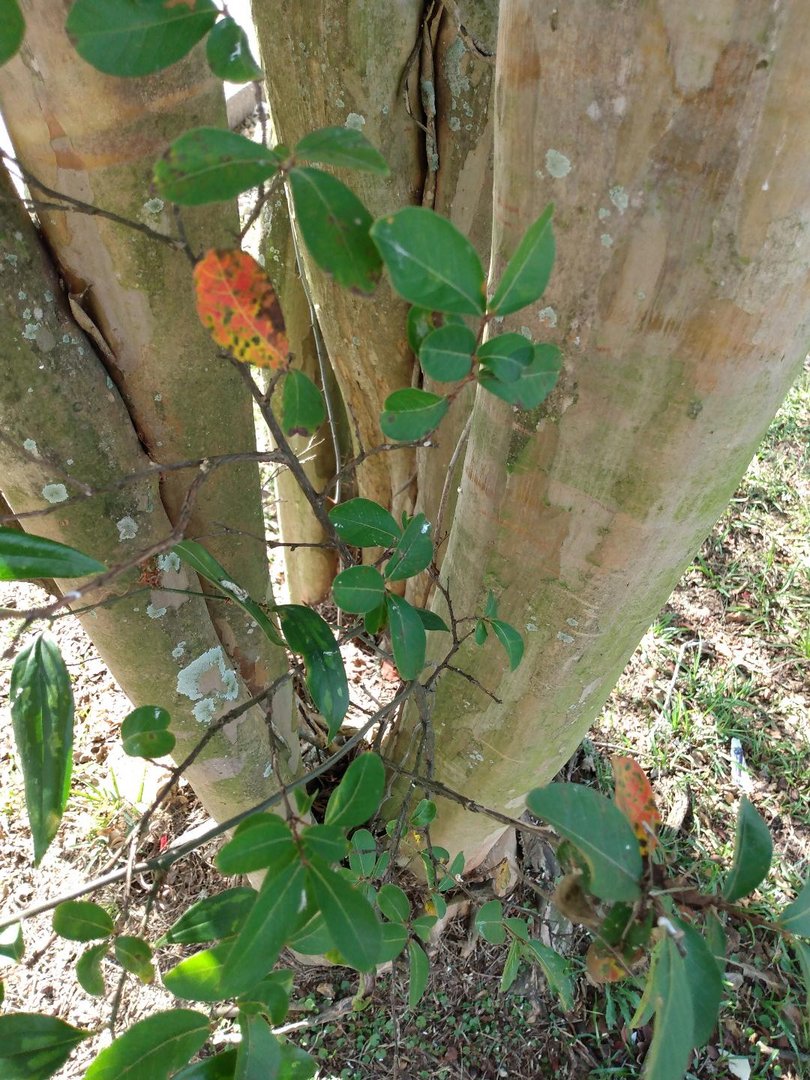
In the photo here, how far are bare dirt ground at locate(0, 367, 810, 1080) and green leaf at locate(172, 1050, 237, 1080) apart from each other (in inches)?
20.6

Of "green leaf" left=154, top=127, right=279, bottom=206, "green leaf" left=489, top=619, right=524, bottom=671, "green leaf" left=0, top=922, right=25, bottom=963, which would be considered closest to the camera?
"green leaf" left=154, top=127, right=279, bottom=206

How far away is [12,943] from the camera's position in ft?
1.92

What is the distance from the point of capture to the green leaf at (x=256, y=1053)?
1.67 ft

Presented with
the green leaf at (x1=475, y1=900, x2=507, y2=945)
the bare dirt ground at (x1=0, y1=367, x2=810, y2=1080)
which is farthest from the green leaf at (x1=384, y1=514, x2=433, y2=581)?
the bare dirt ground at (x1=0, y1=367, x2=810, y2=1080)

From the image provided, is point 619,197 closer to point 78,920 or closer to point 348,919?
point 348,919

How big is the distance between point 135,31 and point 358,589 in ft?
1.29

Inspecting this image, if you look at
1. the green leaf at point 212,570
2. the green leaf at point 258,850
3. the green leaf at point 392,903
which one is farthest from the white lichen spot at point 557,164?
the green leaf at point 392,903

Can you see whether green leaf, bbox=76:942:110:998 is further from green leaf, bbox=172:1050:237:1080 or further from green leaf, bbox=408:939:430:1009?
green leaf, bbox=408:939:430:1009

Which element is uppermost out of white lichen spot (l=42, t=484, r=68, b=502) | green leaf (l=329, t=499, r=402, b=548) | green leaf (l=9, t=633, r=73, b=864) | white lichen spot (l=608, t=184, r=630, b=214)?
white lichen spot (l=42, t=484, r=68, b=502)

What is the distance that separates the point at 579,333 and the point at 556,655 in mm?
402

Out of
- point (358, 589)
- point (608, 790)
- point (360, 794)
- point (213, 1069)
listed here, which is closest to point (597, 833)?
point (360, 794)

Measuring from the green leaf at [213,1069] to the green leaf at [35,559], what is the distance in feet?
1.26

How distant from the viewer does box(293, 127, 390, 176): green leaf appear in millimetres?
349

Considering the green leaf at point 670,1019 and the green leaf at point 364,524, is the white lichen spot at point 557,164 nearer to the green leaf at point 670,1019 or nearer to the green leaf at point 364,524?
the green leaf at point 364,524
